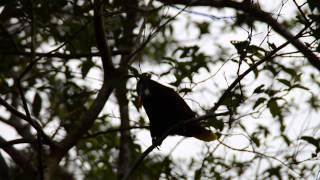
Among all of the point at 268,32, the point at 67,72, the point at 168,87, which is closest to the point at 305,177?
the point at 168,87

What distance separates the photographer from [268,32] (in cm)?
301

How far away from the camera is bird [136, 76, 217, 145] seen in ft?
12.4

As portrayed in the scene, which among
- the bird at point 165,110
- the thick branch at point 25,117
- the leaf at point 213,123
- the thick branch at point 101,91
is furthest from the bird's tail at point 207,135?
the thick branch at point 25,117

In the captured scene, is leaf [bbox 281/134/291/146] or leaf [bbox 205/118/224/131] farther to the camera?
leaf [bbox 281/134/291/146]

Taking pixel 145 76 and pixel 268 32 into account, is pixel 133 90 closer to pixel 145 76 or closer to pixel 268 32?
pixel 145 76

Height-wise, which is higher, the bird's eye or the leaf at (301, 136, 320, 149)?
the bird's eye

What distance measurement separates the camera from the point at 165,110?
3881 mm

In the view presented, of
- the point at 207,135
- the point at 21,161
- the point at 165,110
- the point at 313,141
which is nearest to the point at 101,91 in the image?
the point at 165,110

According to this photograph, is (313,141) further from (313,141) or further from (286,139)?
(286,139)

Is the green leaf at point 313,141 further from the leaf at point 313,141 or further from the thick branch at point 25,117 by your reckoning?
the thick branch at point 25,117

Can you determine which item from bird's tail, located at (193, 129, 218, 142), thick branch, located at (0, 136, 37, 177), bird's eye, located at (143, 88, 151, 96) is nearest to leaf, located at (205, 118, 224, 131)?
bird's tail, located at (193, 129, 218, 142)

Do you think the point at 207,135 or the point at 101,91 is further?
the point at 207,135

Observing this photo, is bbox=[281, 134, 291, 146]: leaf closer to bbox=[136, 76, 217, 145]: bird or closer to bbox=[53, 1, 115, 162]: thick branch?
bbox=[136, 76, 217, 145]: bird

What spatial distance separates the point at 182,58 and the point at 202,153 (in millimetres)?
831
